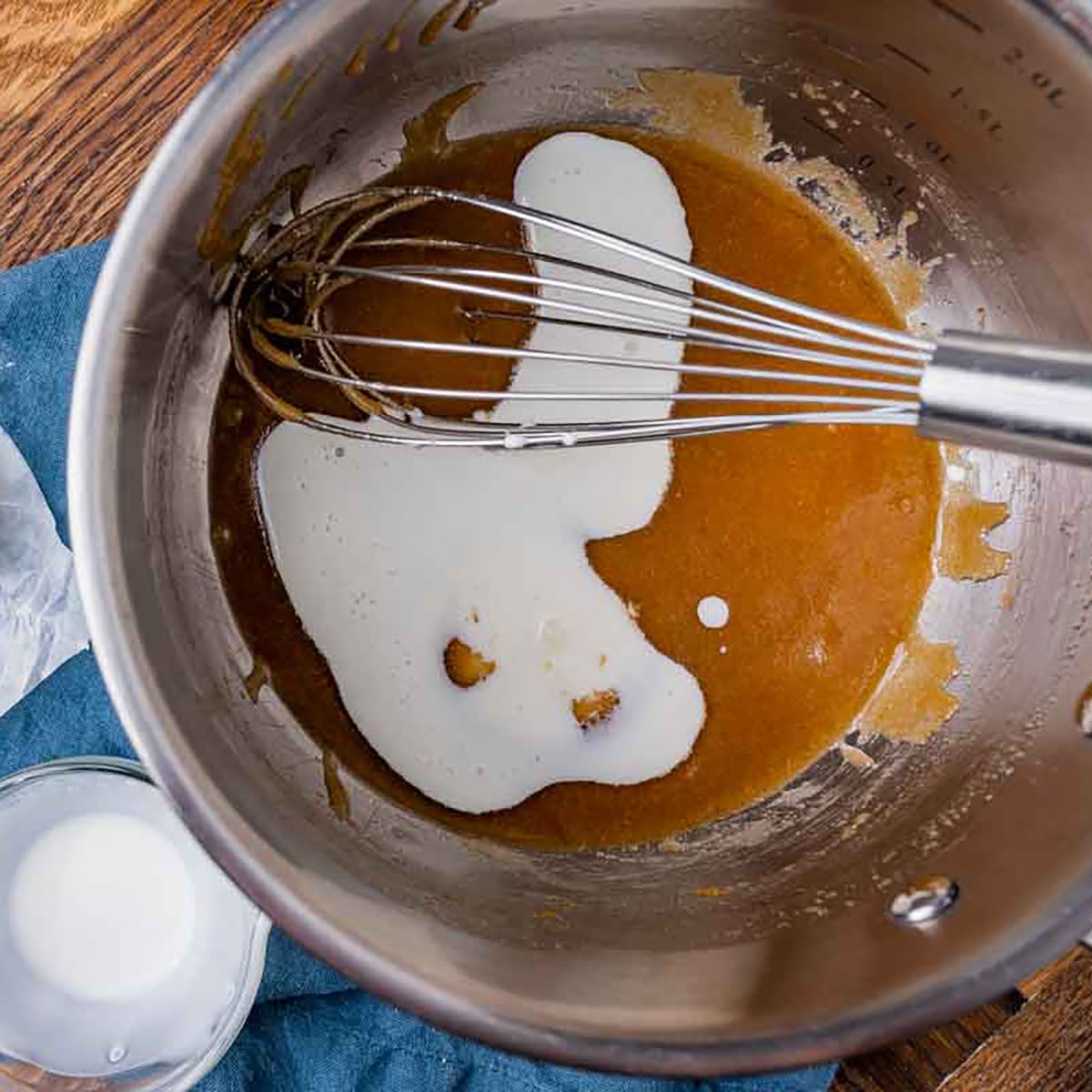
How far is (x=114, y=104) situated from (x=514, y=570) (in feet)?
1.24

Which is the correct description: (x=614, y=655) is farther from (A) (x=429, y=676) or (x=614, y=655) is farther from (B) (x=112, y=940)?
(B) (x=112, y=940)

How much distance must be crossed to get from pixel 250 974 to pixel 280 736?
162mm

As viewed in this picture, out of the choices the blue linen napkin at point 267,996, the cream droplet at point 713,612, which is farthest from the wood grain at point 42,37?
the cream droplet at point 713,612

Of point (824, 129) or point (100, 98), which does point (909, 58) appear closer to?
point (824, 129)

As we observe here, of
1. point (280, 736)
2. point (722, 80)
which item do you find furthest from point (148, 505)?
point (722, 80)

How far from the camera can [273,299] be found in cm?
80

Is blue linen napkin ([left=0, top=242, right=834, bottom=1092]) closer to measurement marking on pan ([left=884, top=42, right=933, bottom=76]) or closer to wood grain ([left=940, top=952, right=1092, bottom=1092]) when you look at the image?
wood grain ([left=940, top=952, right=1092, bottom=1092])

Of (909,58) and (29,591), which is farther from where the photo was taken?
(29,591)

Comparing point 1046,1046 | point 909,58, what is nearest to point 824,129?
point 909,58

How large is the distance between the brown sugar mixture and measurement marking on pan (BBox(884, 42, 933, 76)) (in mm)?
159

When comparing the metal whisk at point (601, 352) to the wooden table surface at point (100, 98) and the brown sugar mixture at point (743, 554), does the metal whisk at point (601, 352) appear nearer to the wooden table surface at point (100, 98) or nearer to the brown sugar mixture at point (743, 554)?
the brown sugar mixture at point (743, 554)

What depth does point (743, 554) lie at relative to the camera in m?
0.87

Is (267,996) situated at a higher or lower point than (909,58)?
lower

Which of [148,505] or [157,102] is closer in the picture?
[148,505]
